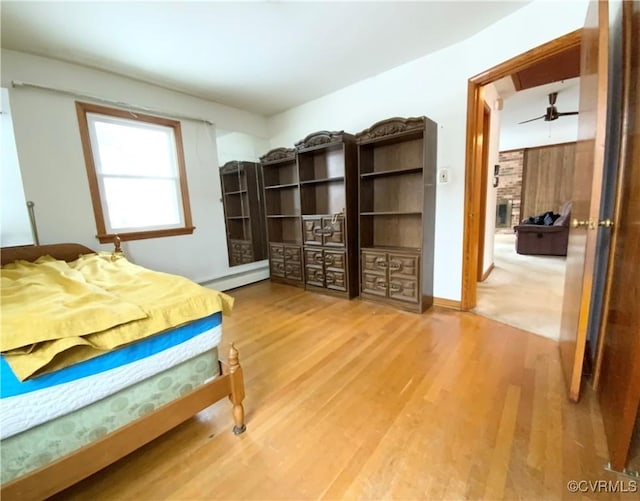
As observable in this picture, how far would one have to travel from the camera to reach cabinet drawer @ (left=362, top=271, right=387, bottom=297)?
291 centimetres

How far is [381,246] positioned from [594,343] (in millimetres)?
1829

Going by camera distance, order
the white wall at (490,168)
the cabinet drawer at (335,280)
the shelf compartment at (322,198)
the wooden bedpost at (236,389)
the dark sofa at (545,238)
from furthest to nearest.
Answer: the dark sofa at (545,238) < the shelf compartment at (322,198) < the white wall at (490,168) < the cabinet drawer at (335,280) < the wooden bedpost at (236,389)

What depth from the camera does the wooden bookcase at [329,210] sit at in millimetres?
3023

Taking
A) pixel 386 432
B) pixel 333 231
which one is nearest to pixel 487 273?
pixel 333 231

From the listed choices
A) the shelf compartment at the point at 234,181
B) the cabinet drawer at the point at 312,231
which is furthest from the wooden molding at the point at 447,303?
the shelf compartment at the point at 234,181

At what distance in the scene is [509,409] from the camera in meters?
1.41

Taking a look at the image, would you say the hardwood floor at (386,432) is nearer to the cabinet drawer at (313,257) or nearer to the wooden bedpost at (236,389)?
the wooden bedpost at (236,389)

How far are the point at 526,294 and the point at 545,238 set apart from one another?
2798 millimetres

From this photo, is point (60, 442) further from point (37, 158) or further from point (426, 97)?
point (426, 97)

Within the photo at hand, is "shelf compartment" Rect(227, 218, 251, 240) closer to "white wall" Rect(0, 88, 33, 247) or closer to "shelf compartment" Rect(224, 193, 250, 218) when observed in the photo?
"shelf compartment" Rect(224, 193, 250, 218)

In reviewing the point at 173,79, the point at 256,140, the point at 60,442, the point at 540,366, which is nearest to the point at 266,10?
the point at 173,79

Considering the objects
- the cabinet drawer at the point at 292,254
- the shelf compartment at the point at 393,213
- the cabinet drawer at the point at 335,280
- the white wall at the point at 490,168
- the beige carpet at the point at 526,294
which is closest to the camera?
the beige carpet at the point at 526,294

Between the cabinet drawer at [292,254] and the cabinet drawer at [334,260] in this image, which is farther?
the cabinet drawer at [292,254]

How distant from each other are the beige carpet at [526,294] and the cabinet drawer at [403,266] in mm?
730
